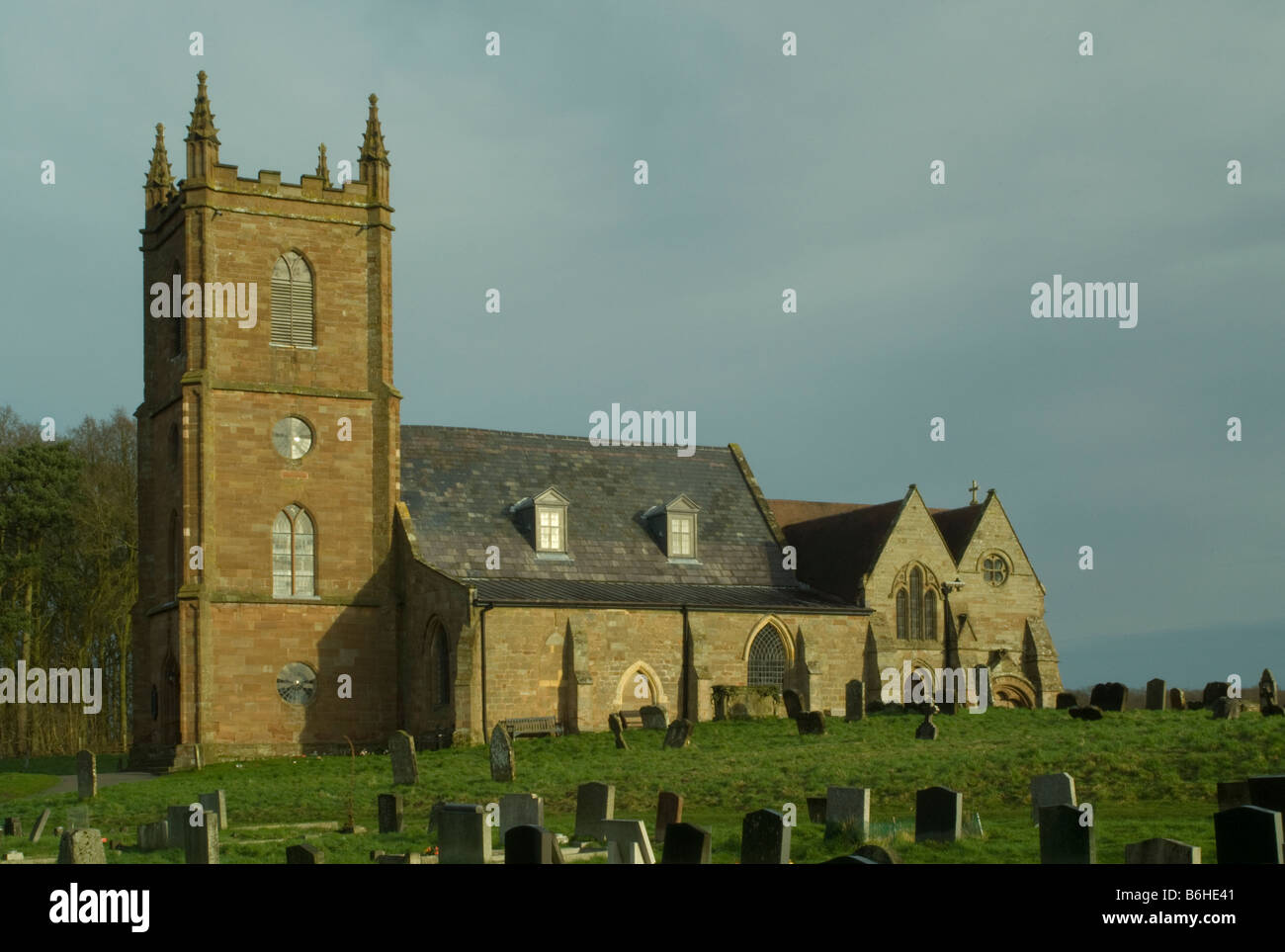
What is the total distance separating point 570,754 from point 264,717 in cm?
1111

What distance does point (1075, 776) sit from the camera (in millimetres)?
29219

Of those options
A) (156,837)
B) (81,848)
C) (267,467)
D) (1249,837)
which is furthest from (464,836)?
(267,467)

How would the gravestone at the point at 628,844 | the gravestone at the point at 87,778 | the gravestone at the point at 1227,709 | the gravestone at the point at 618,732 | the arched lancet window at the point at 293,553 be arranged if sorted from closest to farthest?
the gravestone at the point at 628,844
the gravestone at the point at 87,778
the gravestone at the point at 1227,709
the gravestone at the point at 618,732
the arched lancet window at the point at 293,553

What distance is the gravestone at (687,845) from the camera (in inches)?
696

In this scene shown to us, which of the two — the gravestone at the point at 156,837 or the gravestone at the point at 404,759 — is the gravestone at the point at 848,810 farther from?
the gravestone at the point at 404,759

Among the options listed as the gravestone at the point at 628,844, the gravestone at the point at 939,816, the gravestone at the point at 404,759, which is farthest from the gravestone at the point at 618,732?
the gravestone at the point at 628,844

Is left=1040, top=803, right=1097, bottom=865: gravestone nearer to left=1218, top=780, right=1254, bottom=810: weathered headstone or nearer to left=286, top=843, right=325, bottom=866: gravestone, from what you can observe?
left=1218, top=780, right=1254, bottom=810: weathered headstone

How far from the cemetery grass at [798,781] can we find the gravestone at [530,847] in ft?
14.2

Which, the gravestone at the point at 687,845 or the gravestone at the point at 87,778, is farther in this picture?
the gravestone at the point at 87,778

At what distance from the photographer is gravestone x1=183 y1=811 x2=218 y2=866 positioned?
20922 mm

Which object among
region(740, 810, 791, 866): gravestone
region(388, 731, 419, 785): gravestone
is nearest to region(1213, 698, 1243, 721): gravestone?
region(388, 731, 419, 785): gravestone
